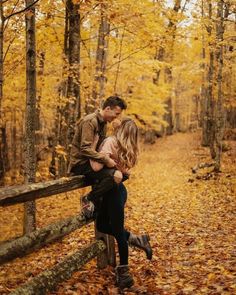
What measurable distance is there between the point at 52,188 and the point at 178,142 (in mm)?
28574

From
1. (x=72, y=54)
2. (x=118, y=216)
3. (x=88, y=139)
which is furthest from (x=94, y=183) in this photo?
(x=72, y=54)

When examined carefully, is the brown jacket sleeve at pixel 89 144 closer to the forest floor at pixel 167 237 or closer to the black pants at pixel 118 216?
the black pants at pixel 118 216

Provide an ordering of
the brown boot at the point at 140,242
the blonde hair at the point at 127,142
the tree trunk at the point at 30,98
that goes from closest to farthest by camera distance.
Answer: the blonde hair at the point at 127,142 → the brown boot at the point at 140,242 → the tree trunk at the point at 30,98

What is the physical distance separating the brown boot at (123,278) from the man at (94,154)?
931 millimetres

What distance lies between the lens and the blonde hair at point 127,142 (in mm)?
5398

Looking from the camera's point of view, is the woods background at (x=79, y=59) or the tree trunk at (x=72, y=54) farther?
the tree trunk at (x=72, y=54)


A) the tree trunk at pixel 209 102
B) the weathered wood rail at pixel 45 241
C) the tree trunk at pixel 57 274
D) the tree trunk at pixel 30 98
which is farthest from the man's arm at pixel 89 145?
the tree trunk at pixel 209 102

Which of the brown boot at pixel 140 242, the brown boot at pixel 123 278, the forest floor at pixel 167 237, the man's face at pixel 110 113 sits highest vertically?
the man's face at pixel 110 113

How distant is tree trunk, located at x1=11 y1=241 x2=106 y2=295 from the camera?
13.6 feet

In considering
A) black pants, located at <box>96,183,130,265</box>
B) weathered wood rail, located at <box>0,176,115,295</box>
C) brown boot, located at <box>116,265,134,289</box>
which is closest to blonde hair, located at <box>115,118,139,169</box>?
black pants, located at <box>96,183,130,265</box>

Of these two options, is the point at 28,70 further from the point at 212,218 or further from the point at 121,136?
the point at 212,218

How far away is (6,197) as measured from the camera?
3.91 meters

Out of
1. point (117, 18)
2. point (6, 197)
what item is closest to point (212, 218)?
point (117, 18)

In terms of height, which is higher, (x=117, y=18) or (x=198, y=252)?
(x=117, y=18)
